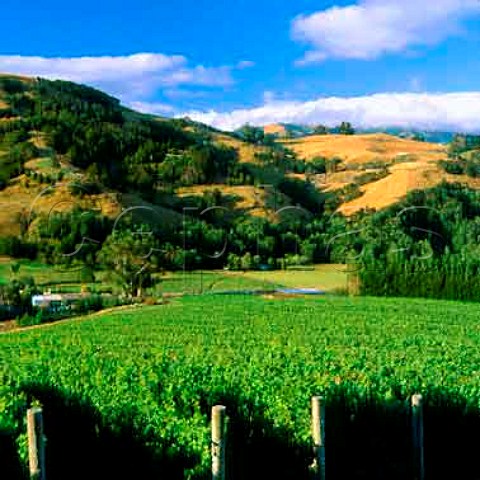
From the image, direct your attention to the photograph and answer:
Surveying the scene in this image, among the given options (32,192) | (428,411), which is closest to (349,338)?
(428,411)

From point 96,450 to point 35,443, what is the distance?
7.44 feet

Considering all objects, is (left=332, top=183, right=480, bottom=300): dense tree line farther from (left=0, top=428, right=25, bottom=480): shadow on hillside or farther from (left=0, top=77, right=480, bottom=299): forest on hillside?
(left=0, top=428, right=25, bottom=480): shadow on hillside

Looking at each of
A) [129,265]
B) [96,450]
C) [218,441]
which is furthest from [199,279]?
[218,441]

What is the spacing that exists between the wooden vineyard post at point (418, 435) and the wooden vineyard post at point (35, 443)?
5.34 m

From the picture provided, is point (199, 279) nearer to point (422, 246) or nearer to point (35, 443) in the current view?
point (422, 246)

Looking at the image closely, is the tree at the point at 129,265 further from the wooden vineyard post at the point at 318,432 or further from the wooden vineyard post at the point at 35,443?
the wooden vineyard post at the point at 35,443

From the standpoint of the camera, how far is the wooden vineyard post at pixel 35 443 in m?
8.39

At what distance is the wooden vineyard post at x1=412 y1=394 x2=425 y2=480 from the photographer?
36.7 feet

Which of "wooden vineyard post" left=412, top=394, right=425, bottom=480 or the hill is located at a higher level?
the hill

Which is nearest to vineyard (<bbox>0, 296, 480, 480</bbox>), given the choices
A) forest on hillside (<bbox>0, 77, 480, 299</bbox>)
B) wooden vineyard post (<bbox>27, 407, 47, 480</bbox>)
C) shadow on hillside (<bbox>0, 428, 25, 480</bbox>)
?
shadow on hillside (<bbox>0, 428, 25, 480</bbox>)

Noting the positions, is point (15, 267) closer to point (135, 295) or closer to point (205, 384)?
point (135, 295)

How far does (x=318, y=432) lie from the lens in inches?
390

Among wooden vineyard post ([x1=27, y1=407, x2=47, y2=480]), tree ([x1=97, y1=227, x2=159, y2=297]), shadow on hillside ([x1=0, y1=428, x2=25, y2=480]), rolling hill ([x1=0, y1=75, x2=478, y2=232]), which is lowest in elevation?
tree ([x1=97, y1=227, x2=159, y2=297])

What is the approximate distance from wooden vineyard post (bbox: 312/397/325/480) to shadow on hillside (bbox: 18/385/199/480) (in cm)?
154
